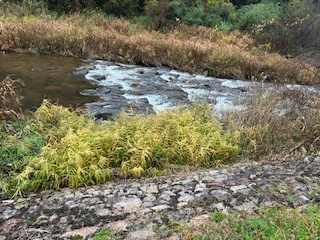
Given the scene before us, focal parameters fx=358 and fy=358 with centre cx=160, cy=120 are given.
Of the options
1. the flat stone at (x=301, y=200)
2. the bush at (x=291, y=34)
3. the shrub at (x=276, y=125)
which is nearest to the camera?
the flat stone at (x=301, y=200)

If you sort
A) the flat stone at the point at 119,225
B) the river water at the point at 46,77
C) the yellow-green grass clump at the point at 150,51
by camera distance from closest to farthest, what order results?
the flat stone at the point at 119,225
the river water at the point at 46,77
the yellow-green grass clump at the point at 150,51

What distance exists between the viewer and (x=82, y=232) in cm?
370

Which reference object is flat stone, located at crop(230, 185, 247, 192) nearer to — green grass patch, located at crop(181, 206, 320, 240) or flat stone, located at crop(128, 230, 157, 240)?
green grass patch, located at crop(181, 206, 320, 240)

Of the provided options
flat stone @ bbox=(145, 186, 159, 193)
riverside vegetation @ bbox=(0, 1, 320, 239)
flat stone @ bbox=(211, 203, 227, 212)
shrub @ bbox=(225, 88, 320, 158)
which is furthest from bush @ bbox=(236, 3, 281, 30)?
flat stone @ bbox=(211, 203, 227, 212)

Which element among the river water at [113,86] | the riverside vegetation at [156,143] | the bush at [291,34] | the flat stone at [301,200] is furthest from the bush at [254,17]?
the flat stone at [301,200]

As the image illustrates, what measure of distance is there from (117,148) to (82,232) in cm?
179

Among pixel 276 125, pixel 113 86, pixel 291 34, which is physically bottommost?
pixel 113 86

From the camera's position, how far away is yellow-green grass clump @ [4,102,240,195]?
4.77 meters

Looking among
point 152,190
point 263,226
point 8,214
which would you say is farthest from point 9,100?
point 263,226

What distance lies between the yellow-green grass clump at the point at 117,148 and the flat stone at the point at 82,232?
1.05 meters

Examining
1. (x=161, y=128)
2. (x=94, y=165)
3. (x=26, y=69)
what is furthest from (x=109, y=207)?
(x=26, y=69)

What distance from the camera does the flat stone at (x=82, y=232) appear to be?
3654mm

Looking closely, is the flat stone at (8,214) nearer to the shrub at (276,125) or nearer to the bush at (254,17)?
the shrub at (276,125)

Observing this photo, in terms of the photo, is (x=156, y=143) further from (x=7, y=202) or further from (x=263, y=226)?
(x=263, y=226)
